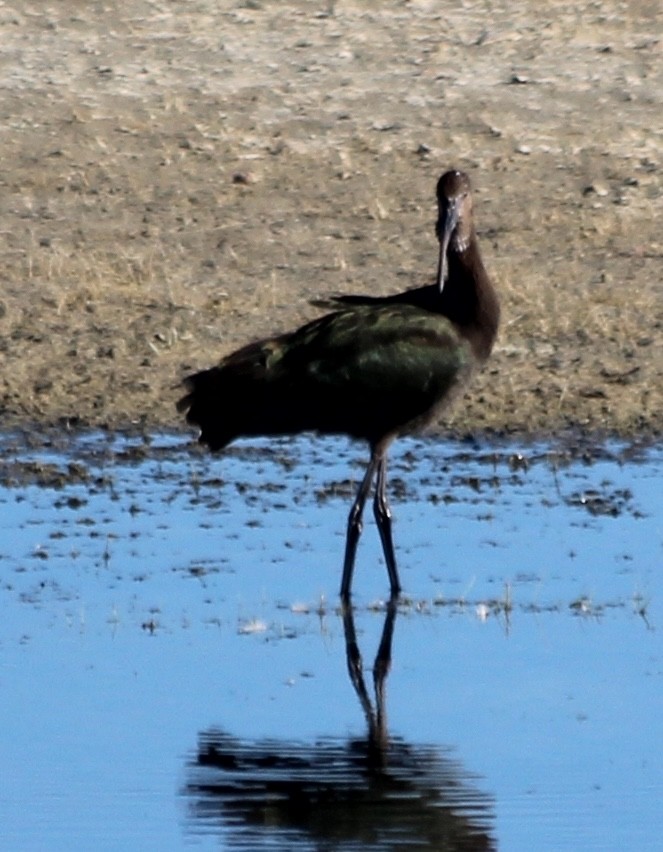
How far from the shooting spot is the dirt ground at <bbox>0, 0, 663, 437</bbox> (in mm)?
11523

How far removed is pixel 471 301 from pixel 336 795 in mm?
2775

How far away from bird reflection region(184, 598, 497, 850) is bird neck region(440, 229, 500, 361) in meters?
2.08

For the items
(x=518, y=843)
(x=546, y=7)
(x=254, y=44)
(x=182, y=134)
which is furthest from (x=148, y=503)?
(x=546, y=7)

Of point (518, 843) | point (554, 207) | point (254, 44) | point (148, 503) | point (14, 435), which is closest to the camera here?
point (518, 843)

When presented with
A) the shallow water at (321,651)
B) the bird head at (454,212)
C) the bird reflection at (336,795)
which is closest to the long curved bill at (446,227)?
the bird head at (454,212)

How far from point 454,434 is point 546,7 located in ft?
31.2

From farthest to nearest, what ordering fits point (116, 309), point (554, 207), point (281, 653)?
point (554, 207) < point (116, 309) < point (281, 653)

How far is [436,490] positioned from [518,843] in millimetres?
3878

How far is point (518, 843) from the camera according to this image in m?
5.87

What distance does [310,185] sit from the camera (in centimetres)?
1533

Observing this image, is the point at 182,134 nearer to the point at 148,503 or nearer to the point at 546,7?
the point at 546,7

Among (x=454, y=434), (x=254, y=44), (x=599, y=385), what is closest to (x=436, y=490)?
(x=454, y=434)

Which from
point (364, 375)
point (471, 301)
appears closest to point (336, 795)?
point (364, 375)

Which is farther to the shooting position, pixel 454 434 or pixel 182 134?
pixel 182 134
